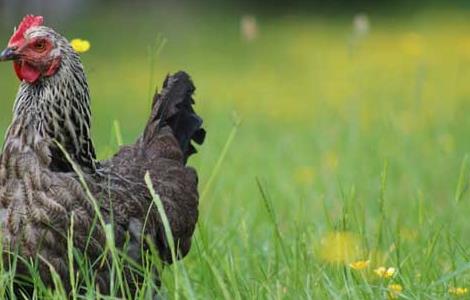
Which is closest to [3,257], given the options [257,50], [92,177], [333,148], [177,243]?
[92,177]

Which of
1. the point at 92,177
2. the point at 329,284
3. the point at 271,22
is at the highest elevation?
the point at 92,177

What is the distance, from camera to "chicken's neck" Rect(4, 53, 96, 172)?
382 cm

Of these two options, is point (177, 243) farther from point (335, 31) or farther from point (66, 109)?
point (335, 31)

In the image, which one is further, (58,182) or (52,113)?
(52,113)

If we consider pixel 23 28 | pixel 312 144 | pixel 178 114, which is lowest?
→ pixel 312 144

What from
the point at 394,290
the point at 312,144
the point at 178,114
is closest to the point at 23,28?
the point at 178,114

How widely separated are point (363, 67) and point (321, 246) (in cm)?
927

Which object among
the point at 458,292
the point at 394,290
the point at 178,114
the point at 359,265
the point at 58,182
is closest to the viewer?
the point at 394,290

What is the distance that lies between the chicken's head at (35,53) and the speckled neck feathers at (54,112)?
2cm

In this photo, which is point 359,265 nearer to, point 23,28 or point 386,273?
point 386,273

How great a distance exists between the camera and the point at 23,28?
3871mm

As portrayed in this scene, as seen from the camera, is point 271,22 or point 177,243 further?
point 271,22

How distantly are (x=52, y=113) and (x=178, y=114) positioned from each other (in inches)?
40.3

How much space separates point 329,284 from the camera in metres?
3.50
